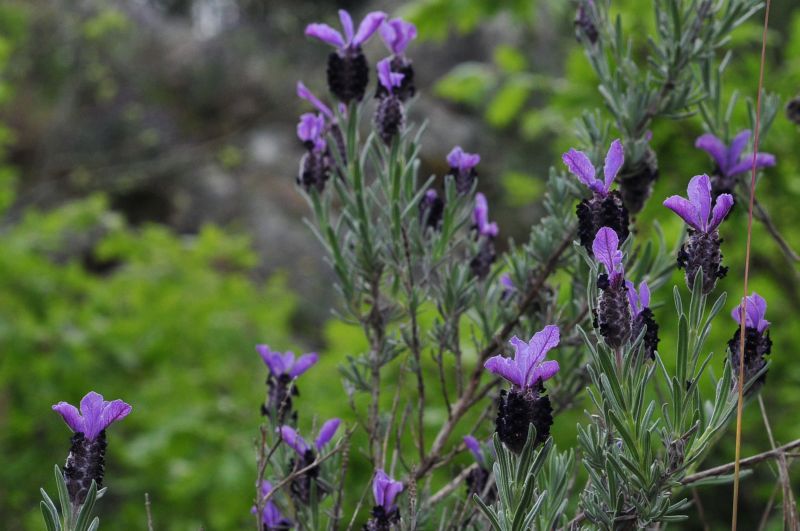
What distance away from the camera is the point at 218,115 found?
1170 cm

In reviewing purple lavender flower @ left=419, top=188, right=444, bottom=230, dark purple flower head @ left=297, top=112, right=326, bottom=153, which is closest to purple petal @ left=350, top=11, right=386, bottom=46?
dark purple flower head @ left=297, top=112, right=326, bottom=153

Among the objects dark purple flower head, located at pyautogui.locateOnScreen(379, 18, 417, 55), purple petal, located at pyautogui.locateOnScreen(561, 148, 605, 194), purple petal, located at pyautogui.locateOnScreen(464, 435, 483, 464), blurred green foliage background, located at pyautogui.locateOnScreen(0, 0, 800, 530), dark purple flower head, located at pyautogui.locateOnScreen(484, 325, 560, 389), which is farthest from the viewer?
blurred green foliage background, located at pyautogui.locateOnScreen(0, 0, 800, 530)

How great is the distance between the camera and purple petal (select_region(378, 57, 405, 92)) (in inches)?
44.3

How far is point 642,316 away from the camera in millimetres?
835

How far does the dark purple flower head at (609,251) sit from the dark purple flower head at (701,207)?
66 mm

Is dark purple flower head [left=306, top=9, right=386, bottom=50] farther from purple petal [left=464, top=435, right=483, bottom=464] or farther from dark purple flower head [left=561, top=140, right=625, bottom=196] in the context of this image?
purple petal [left=464, top=435, right=483, bottom=464]

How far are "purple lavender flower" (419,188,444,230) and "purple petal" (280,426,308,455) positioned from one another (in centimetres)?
37

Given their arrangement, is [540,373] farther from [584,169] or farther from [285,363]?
[285,363]

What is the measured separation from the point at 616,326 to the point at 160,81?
1170 cm

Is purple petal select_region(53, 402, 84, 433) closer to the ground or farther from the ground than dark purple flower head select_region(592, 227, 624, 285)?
farther from the ground

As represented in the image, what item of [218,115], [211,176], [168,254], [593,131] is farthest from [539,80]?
[218,115]

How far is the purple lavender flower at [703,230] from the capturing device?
78 cm

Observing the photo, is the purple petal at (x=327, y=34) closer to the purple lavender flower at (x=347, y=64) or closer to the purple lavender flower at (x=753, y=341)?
the purple lavender flower at (x=347, y=64)

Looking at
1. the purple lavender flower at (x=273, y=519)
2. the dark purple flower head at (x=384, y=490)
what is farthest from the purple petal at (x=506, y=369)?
the purple lavender flower at (x=273, y=519)
